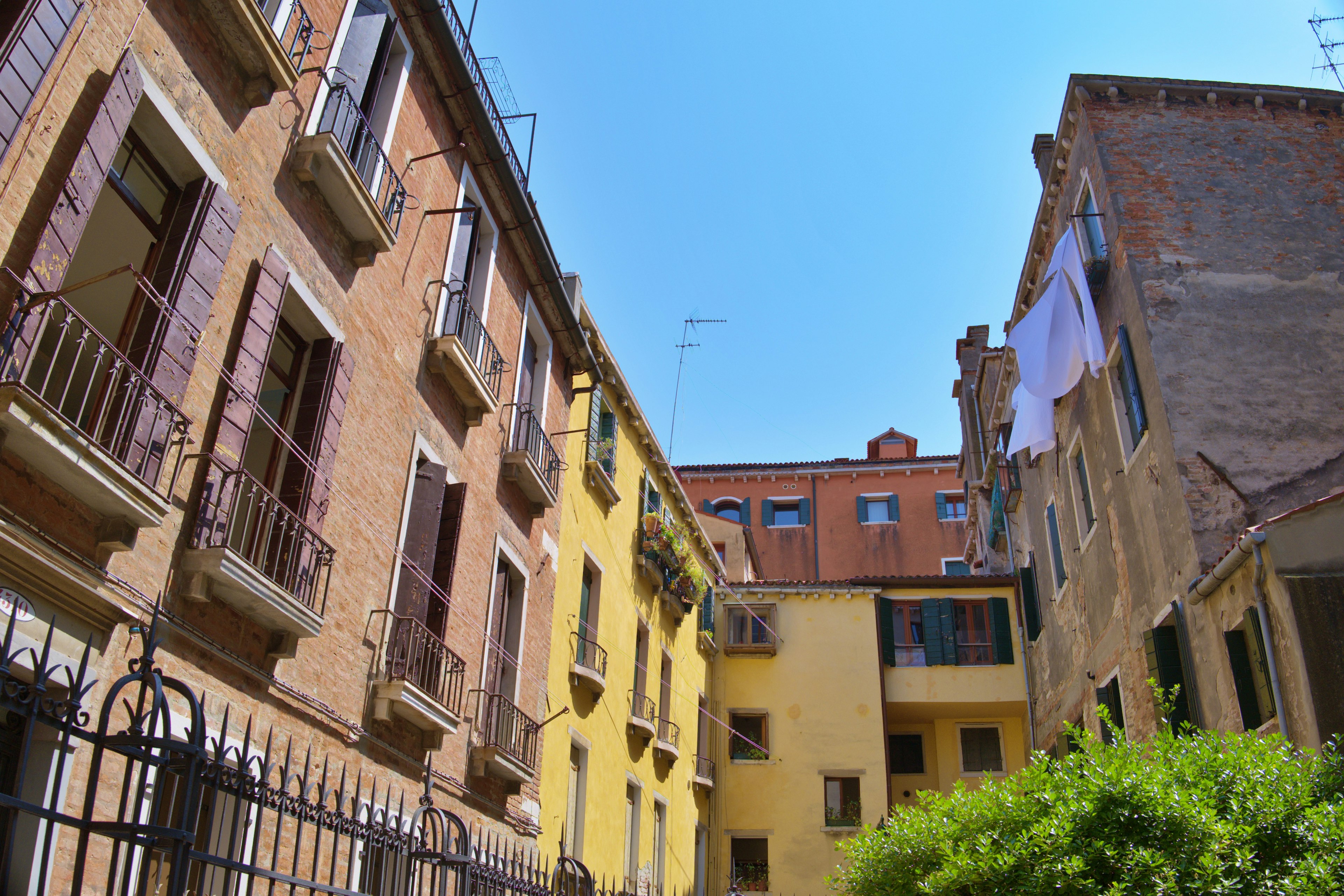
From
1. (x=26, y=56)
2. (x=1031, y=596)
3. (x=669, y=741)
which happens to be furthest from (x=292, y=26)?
(x=1031, y=596)

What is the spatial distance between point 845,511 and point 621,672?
20.3 m

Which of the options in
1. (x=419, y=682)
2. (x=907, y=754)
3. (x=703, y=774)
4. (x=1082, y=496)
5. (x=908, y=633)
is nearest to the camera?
(x=419, y=682)

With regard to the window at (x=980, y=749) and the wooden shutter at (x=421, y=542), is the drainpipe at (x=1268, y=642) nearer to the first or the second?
the wooden shutter at (x=421, y=542)

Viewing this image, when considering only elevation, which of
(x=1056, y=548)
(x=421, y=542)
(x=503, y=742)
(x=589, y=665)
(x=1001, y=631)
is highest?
(x=1001, y=631)

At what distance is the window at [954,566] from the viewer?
34031 mm

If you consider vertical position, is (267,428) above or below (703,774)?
above

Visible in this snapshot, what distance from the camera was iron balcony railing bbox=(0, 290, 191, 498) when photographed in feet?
17.3

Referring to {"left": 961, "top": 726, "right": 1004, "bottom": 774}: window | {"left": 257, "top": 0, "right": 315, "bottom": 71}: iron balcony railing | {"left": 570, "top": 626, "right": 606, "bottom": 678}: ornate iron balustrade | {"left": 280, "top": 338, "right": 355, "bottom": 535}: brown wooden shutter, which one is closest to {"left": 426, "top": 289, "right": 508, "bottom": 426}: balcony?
{"left": 280, "top": 338, "right": 355, "bottom": 535}: brown wooden shutter

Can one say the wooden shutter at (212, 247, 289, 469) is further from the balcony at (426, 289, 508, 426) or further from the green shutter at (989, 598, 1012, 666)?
the green shutter at (989, 598, 1012, 666)

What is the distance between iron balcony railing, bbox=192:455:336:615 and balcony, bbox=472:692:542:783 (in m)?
3.31

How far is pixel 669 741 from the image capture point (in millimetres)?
19594

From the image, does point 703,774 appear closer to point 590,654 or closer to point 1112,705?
point 590,654

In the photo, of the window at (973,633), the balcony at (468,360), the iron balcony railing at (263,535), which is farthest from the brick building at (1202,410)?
the iron balcony railing at (263,535)

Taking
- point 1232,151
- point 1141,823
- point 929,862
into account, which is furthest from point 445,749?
point 1232,151
